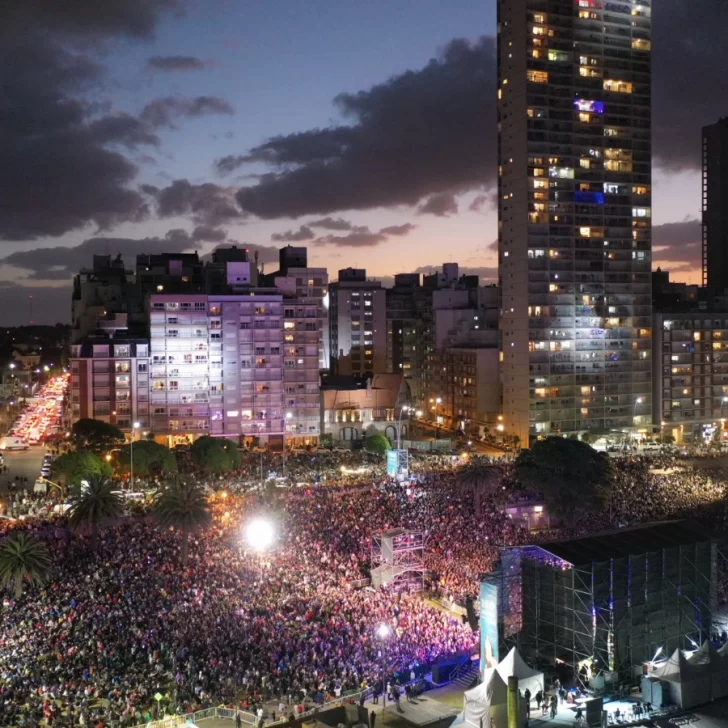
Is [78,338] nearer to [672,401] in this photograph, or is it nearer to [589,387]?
[589,387]

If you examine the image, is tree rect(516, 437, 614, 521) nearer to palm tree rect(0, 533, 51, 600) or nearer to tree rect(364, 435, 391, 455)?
tree rect(364, 435, 391, 455)

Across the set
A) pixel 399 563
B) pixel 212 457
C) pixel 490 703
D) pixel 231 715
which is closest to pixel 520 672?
→ pixel 490 703

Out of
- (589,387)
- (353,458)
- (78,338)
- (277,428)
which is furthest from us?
(78,338)

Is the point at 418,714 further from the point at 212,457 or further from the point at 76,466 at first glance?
the point at 212,457

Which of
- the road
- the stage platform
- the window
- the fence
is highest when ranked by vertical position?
the window

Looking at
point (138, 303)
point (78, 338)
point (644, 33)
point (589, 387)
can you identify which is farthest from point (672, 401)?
point (78, 338)

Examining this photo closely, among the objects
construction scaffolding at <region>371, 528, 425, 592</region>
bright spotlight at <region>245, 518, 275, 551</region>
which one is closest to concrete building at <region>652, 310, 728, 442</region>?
construction scaffolding at <region>371, 528, 425, 592</region>

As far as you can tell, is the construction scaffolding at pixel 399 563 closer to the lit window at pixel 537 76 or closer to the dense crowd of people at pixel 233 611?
the dense crowd of people at pixel 233 611

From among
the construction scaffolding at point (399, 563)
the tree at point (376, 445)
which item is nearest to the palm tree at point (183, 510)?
the construction scaffolding at point (399, 563)
